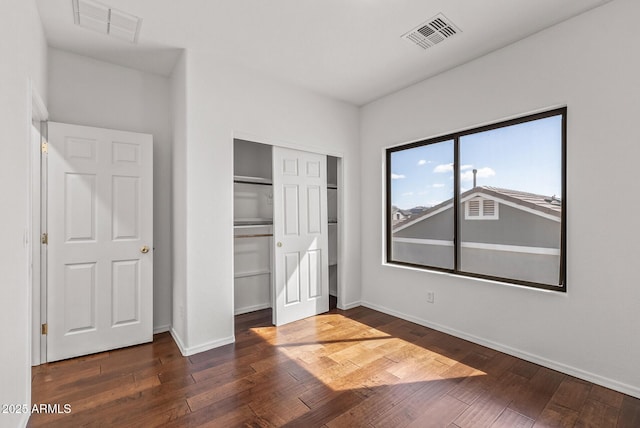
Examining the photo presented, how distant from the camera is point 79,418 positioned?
1.93 meters

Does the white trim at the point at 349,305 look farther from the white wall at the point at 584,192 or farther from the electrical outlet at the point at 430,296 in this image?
the white wall at the point at 584,192

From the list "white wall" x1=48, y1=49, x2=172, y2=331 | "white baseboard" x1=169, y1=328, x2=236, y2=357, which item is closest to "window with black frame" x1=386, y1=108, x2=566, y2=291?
"white baseboard" x1=169, y1=328, x2=236, y2=357

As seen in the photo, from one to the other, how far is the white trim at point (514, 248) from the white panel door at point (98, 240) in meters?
3.29

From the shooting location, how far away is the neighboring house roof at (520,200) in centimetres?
262

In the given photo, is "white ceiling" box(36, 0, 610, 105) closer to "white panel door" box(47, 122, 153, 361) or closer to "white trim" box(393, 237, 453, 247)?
"white panel door" box(47, 122, 153, 361)

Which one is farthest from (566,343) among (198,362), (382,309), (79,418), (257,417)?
(79,418)

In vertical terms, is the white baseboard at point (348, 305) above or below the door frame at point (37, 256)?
below

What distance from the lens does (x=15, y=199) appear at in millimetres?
1705

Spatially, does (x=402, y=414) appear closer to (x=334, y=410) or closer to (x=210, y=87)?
(x=334, y=410)

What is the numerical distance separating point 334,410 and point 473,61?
3.33 meters

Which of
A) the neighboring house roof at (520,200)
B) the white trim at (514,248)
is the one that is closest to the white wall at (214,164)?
the neighboring house roof at (520,200)

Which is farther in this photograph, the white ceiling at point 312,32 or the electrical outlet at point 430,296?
the electrical outlet at point 430,296

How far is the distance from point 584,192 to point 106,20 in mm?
3993

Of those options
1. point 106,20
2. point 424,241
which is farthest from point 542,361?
point 106,20
